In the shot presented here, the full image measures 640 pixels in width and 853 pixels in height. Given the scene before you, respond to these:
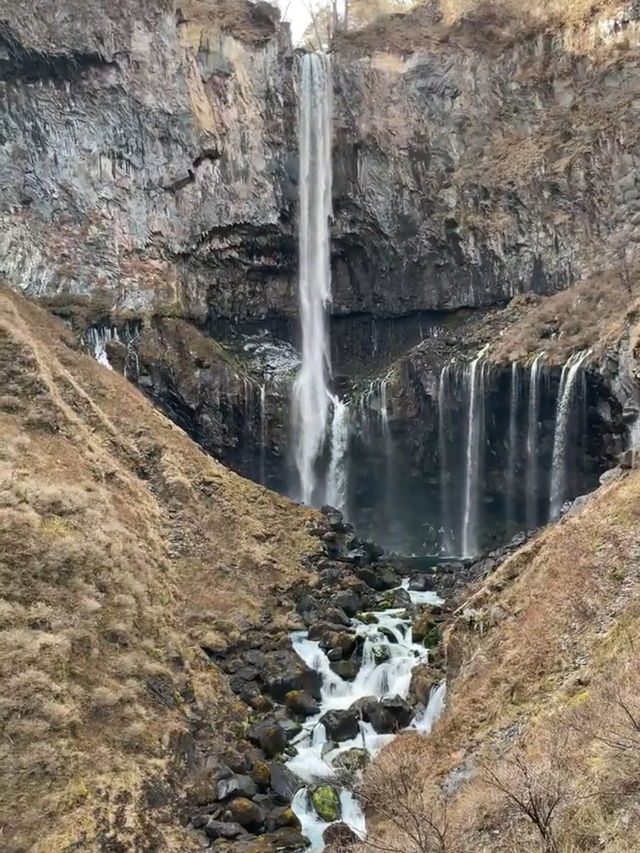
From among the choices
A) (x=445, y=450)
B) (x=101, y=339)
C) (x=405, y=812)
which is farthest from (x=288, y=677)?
(x=101, y=339)

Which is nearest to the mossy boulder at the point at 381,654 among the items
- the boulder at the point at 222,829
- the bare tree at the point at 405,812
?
the bare tree at the point at 405,812

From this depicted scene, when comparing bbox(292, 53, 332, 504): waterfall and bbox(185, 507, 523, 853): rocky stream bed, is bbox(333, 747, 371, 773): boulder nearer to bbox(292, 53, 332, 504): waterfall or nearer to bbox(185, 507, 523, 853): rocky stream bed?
bbox(185, 507, 523, 853): rocky stream bed

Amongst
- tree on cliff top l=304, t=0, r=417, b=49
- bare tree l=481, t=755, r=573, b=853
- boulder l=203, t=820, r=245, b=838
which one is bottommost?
boulder l=203, t=820, r=245, b=838

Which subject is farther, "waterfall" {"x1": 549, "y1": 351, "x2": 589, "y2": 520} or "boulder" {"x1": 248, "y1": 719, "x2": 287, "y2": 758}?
"waterfall" {"x1": 549, "y1": 351, "x2": 589, "y2": 520}

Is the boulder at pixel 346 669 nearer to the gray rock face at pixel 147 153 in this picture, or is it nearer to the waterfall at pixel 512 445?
the waterfall at pixel 512 445

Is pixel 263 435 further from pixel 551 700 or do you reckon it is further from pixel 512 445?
pixel 551 700

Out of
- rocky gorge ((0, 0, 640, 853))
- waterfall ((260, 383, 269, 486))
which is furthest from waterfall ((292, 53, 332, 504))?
waterfall ((260, 383, 269, 486))

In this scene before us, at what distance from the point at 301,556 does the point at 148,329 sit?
55.6 feet

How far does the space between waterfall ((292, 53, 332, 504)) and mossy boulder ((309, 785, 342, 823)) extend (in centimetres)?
2916

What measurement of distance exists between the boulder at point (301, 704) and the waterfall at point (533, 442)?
755 inches

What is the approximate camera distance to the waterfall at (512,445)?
33.8 metres

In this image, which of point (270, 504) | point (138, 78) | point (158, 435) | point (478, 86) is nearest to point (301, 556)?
point (270, 504)

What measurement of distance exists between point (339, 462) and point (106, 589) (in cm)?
2387

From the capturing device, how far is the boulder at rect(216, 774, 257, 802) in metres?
13.4
